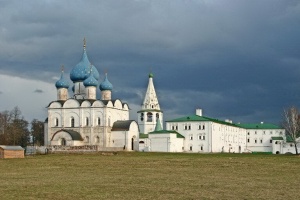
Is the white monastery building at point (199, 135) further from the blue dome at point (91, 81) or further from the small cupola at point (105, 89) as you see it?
the blue dome at point (91, 81)

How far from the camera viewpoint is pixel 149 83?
310 feet

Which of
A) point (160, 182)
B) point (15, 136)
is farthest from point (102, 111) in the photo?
point (160, 182)

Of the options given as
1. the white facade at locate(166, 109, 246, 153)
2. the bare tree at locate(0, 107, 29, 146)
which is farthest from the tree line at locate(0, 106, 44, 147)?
the white facade at locate(166, 109, 246, 153)

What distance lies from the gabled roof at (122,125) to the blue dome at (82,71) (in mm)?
8173

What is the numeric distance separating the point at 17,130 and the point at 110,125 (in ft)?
54.5

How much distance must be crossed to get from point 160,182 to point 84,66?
2402 inches

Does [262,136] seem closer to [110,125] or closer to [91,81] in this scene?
[110,125]

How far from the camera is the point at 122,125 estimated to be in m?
76.6

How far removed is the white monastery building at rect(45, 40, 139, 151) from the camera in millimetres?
75562

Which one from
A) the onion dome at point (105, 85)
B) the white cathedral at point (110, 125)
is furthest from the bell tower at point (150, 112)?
the onion dome at point (105, 85)

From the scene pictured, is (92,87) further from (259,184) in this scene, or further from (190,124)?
(259,184)

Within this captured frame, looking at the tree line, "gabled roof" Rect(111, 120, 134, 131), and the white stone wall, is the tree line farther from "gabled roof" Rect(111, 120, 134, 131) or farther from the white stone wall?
the white stone wall

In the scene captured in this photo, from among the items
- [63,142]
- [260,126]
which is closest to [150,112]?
[63,142]

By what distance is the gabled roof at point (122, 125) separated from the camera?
249ft
